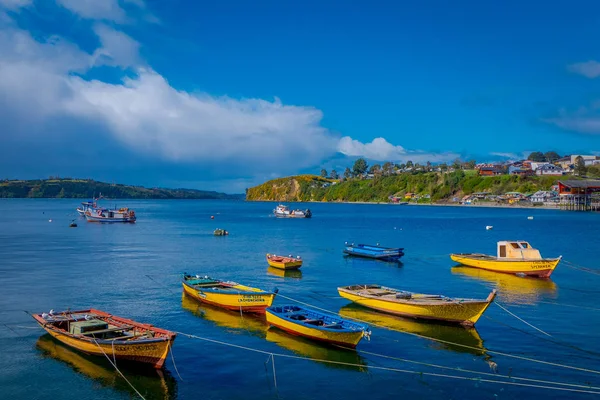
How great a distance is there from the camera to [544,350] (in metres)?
26.4

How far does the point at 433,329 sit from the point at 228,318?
515 inches

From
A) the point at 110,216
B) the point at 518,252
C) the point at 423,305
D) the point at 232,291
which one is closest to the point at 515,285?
the point at 518,252

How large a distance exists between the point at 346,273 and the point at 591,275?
25.0 meters

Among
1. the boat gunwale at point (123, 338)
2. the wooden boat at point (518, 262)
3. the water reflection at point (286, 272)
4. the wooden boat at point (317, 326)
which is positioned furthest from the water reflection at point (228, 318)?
the wooden boat at point (518, 262)

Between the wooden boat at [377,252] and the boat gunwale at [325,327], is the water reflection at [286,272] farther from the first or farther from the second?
the boat gunwale at [325,327]

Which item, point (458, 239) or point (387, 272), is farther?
point (458, 239)

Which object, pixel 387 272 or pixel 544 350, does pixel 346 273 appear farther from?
pixel 544 350

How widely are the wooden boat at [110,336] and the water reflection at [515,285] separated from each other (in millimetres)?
27905

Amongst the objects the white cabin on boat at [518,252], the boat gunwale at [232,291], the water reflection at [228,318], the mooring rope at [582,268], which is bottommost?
the water reflection at [228,318]

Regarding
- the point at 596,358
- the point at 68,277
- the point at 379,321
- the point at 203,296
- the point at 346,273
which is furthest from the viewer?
the point at 346,273

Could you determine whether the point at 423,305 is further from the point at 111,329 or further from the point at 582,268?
the point at 582,268

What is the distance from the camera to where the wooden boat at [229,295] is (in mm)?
32781

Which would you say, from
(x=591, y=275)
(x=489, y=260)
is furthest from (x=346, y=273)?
(x=591, y=275)

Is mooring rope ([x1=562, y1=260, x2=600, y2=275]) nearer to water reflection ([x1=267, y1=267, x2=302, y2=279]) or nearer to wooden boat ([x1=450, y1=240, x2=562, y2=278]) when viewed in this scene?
wooden boat ([x1=450, y1=240, x2=562, y2=278])
